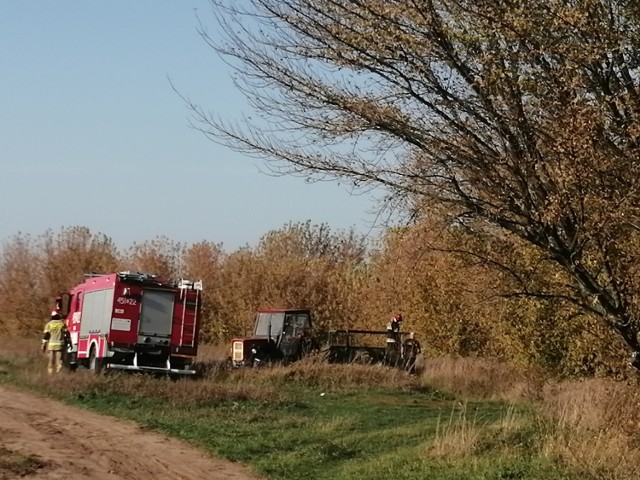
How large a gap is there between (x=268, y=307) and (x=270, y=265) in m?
2.95

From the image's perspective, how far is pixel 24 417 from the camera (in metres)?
16.7

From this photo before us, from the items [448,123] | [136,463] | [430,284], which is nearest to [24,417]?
[136,463]

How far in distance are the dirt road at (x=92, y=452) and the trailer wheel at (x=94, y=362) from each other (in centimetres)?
919

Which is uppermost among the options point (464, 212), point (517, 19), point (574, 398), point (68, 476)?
point (517, 19)

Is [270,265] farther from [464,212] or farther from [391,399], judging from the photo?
[464,212]

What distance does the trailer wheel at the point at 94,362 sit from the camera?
26525 mm

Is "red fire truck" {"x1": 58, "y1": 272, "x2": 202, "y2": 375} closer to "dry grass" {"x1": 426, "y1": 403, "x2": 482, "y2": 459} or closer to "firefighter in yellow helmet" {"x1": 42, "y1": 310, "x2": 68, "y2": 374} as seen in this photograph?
"firefighter in yellow helmet" {"x1": 42, "y1": 310, "x2": 68, "y2": 374}

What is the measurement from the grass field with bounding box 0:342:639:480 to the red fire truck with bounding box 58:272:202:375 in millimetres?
1551

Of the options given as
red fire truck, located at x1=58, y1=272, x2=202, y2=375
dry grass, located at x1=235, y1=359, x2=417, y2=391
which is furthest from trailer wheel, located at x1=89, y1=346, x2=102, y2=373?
dry grass, located at x1=235, y1=359, x2=417, y2=391

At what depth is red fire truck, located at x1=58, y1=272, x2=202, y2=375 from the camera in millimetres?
26922

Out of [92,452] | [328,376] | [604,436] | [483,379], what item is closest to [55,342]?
[328,376]

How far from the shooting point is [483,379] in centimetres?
2978

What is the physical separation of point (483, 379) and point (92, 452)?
1878 centimetres

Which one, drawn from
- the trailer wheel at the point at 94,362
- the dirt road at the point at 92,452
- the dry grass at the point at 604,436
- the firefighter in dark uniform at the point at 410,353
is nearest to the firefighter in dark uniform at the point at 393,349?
the firefighter in dark uniform at the point at 410,353
